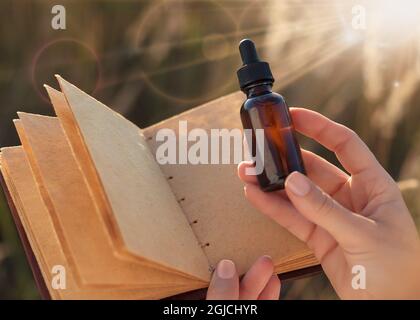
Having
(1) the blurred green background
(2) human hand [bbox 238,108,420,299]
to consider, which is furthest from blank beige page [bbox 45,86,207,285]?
(1) the blurred green background

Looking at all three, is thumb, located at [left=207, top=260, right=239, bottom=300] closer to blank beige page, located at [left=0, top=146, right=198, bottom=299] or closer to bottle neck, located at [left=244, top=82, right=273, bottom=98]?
blank beige page, located at [left=0, top=146, right=198, bottom=299]

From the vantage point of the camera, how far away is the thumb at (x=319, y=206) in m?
0.64

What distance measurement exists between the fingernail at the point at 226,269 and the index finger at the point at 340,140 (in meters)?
0.29

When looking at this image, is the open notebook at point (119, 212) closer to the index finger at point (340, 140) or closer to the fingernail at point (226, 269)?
the fingernail at point (226, 269)

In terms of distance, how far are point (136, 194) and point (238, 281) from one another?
7.8 inches

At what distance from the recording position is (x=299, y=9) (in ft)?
4.48

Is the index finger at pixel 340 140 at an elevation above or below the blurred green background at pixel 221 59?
below

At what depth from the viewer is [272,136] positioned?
0.71 meters

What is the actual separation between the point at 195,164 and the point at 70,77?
694mm

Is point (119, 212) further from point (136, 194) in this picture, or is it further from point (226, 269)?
point (226, 269)

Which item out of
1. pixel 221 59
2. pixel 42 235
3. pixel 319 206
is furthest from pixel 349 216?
pixel 221 59

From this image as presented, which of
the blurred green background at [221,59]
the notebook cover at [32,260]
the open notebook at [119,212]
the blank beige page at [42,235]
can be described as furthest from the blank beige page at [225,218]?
the blurred green background at [221,59]

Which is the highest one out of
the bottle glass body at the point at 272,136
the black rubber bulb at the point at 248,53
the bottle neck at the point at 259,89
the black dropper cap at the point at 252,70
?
→ the black rubber bulb at the point at 248,53

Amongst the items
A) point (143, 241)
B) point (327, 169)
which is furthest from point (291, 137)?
point (143, 241)
